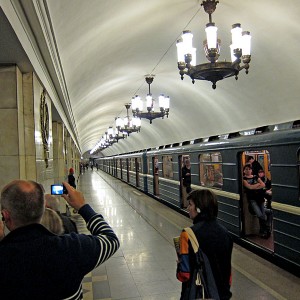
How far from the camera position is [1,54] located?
4.02 m

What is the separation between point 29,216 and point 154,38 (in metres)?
Answer: 6.92

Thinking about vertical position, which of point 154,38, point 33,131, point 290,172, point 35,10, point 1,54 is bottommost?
point 290,172

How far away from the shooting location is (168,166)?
12922 millimetres

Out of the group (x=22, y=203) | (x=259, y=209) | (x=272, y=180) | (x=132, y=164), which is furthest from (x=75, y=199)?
(x=132, y=164)

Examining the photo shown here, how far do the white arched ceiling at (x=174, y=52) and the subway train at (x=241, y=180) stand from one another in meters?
1.85

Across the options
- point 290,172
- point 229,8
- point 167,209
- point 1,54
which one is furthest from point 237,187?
point 167,209

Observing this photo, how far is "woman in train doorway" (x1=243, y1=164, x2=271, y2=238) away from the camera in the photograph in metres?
6.83

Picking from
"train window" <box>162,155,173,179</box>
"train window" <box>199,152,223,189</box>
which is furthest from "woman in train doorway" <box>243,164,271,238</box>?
"train window" <box>162,155,173,179</box>

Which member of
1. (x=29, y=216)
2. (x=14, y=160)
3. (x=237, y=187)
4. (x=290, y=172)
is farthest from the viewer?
(x=237, y=187)

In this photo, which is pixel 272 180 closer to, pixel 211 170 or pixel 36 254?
pixel 211 170

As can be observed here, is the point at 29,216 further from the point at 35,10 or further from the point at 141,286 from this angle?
the point at 141,286

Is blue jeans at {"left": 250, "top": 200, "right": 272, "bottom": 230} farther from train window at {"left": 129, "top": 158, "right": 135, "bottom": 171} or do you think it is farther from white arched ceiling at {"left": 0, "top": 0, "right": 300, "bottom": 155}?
train window at {"left": 129, "top": 158, "right": 135, "bottom": 171}

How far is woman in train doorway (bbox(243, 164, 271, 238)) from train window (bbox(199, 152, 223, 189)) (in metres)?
0.93

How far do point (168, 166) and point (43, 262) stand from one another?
11523mm
